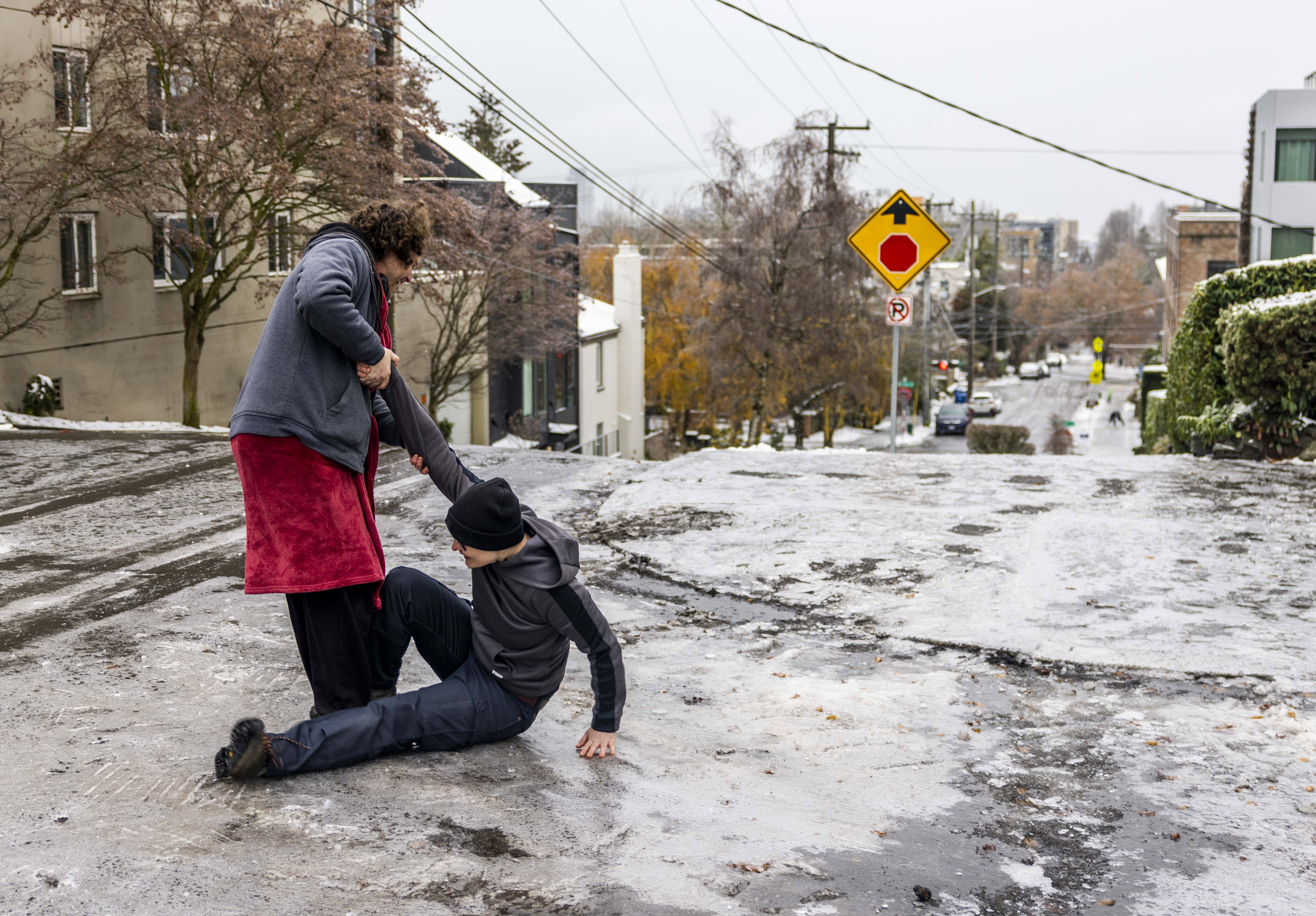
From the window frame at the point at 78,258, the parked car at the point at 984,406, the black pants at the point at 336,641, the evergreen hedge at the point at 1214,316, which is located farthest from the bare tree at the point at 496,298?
the parked car at the point at 984,406

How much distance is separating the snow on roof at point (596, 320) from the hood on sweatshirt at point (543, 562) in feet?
109

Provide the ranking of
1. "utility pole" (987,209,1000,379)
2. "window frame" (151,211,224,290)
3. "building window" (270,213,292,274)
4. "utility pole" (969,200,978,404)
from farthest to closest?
"utility pole" (987,209,1000,379) → "utility pole" (969,200,978,404) → "building window" (270,213,292,274) → "window frame" (151,211,224,290)

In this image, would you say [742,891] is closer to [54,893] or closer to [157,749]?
[54,893]

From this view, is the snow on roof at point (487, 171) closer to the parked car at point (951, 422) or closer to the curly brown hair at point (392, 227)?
the curly brown hair at point (392, 227)

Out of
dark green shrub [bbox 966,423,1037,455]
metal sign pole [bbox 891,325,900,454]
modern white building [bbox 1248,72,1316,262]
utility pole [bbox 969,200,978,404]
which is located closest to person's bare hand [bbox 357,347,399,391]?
metal sign pole [bbox 891,325,900,454]

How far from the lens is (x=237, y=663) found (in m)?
4.65

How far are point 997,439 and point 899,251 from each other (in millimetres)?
17916

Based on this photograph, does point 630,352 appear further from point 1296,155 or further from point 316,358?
point 316,358

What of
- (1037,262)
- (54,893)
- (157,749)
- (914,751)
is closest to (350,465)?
(157,749)

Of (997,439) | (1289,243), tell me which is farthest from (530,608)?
(1289,243)

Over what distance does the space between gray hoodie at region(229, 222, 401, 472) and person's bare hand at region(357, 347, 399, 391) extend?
0.08 ft

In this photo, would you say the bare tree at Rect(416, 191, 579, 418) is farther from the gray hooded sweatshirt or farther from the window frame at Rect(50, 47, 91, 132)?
the gray hooded sweatshirt

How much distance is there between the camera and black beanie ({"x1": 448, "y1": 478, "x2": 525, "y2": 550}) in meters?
3.43

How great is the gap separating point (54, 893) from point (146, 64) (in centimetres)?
1735
